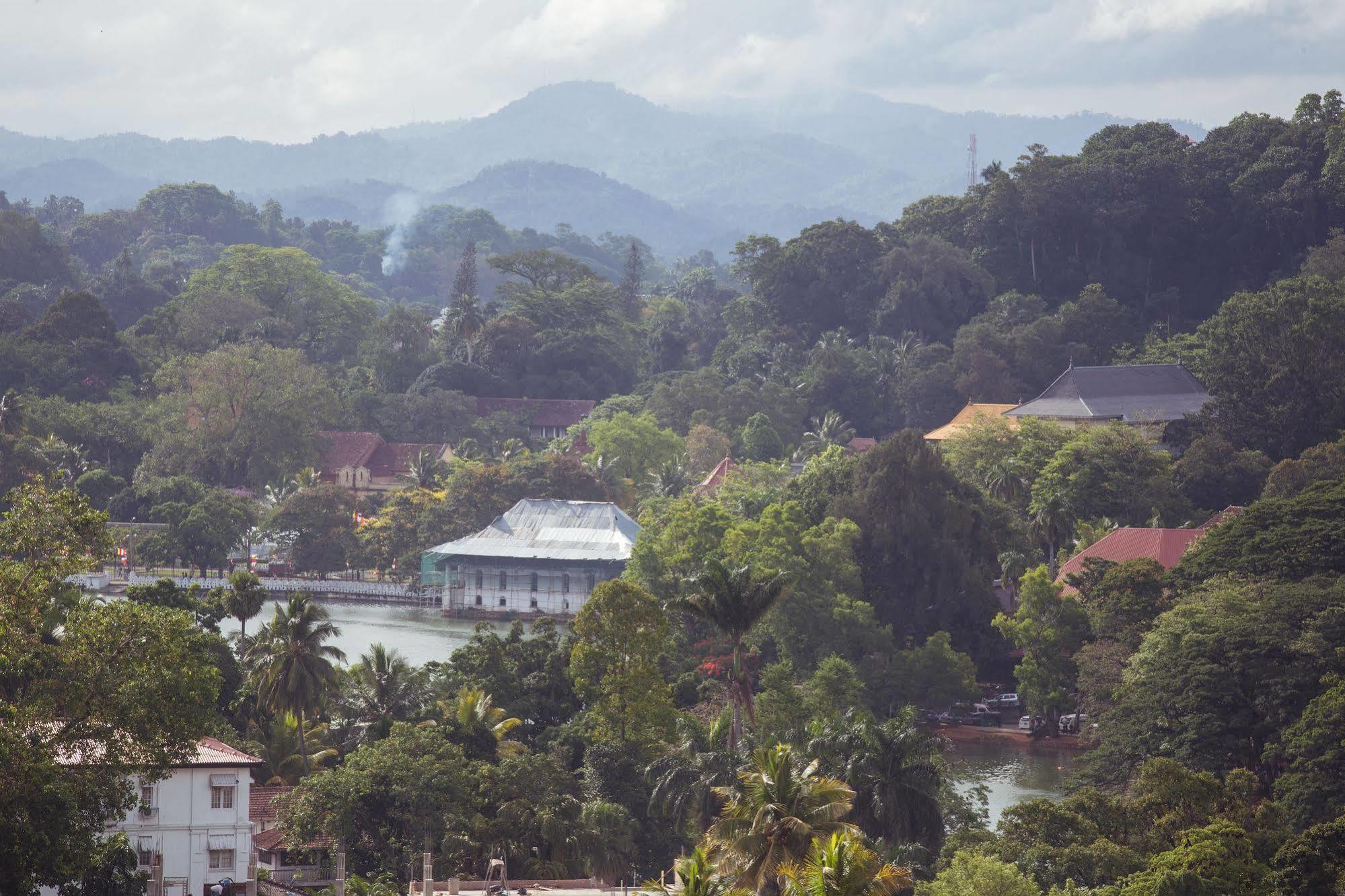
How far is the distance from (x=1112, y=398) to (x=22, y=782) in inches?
2560

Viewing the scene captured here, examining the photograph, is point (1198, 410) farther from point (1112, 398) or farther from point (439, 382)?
point (439, 382)

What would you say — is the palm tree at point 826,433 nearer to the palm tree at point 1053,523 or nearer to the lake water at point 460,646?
the lake water at point 460,646

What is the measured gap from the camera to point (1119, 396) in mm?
87250

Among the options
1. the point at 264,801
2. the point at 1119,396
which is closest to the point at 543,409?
the point at 1119,396

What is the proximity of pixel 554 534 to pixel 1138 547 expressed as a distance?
94.6ft

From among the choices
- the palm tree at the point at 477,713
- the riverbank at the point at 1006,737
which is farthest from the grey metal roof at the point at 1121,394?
the palm tree at the point at 477,713

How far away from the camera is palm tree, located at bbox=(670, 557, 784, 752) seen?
43.3 metres

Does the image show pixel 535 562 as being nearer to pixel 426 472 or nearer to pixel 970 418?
A: pixel 426 472

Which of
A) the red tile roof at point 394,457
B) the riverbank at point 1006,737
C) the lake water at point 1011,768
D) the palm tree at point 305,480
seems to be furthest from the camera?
the red tile roof at point 394,457

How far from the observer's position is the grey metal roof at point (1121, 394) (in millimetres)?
86000

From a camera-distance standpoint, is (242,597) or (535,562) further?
(535,562)

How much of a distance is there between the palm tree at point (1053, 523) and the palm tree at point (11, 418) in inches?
1891

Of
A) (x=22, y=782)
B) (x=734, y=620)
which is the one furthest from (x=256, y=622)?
(x=22, y=782)

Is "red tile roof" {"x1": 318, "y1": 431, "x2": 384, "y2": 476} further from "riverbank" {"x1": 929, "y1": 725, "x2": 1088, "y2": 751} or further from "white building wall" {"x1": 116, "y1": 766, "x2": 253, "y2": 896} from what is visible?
"white building wall" {"x1": 116, "y1": 766, "x2": 253, "y2": 896}
